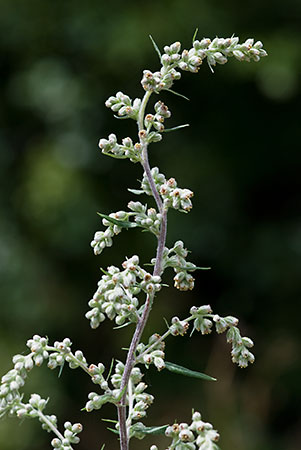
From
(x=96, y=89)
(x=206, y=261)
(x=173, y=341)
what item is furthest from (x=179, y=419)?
(x=96, y=89)

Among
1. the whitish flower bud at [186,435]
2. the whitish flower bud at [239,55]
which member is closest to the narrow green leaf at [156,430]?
the whitish flower bud at [186,435]

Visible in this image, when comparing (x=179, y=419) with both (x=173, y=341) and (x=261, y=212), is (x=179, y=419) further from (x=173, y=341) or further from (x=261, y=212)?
(x=261, y=212)

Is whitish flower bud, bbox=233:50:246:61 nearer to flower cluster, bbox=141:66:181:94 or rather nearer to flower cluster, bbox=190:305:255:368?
flower cluster, bbox=141:66:181:94

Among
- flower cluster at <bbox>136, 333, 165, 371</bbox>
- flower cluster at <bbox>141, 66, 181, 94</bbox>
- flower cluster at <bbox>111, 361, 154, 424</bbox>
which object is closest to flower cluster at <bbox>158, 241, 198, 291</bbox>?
flower cluster at <bbox>136, 333, 165, 371</bbox>

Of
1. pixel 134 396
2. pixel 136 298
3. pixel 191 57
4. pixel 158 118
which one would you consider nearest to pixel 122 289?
pixel 136 298

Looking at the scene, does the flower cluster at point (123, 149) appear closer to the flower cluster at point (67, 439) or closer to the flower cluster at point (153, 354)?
the flower cluster at point (153, 354)

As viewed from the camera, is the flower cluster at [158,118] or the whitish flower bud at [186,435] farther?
the flower cluster at [158,118]
